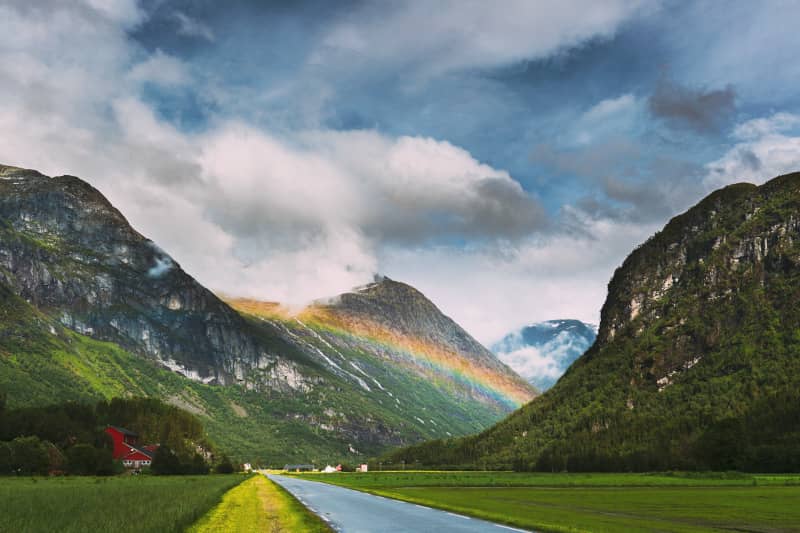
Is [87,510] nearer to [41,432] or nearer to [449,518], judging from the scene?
[449,518]

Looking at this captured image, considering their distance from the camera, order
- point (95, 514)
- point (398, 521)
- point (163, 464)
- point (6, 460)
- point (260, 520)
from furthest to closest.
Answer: point (163, 464) < point (6, 460) < point (260, 520) < point (95, 514) < point (398, 521)

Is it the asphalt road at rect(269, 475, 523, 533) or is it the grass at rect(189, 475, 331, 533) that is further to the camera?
the grass at rect(189, 475, 331, 533)

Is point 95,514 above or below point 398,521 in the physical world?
above

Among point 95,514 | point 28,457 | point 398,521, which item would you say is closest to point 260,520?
point 398,521

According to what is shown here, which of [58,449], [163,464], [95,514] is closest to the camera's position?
[95,514]

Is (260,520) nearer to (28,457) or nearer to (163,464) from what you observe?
(28,457)

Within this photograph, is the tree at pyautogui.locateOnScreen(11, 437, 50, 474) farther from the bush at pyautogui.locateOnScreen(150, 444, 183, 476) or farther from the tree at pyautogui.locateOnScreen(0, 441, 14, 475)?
the bush at pyautogui.locateOnScreen(150, 444, 183, 476)

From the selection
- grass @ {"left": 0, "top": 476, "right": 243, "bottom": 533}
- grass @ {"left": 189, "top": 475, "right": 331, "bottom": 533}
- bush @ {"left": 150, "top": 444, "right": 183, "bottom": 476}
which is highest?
grass @ {"left": 0, "top": 476, "right": 243, "bottom": 533}

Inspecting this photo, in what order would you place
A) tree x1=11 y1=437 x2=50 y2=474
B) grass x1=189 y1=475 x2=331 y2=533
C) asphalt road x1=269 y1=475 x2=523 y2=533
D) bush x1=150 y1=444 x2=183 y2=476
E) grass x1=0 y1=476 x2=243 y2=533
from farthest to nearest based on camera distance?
1. bush x1=150 y1=444 x2=183 y2=476
2. tree x1=11 y1=437 x2=50 y2=474
3. grass x1=189 y1=475 x2=331 y2=533
4. asphalt road x1=269 y1=475 x2=523 y2=533
5. grass x1=0 y1=476 x2=243 y2=533

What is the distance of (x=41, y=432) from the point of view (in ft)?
511

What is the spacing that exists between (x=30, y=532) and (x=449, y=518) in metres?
20.5

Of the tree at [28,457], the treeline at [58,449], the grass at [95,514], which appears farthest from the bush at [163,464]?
the grass at [95,514]

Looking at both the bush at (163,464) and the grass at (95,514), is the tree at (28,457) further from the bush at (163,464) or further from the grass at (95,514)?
the grass at (95,514)

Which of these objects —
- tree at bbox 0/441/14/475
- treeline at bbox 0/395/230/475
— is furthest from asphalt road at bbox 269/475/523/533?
tree at bbox 0/441/14/475
